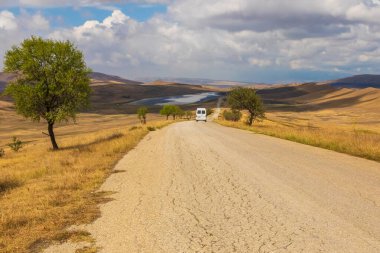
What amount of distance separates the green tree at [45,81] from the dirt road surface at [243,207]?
18.5 meters

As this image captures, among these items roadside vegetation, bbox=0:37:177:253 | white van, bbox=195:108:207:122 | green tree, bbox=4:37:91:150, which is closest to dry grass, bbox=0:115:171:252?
roadside vegetation, bbox=0:37:177:253

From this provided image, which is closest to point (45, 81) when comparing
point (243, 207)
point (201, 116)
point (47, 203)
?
point (47, 203)

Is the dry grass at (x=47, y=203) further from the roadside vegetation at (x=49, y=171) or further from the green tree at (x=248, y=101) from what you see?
the green tree at (x=248, y=101)

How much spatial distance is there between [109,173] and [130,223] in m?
6.41

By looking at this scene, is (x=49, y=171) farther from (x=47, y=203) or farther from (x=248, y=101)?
(x=248, y=101)

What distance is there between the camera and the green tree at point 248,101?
2672 inches

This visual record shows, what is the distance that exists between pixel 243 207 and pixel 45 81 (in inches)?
1046

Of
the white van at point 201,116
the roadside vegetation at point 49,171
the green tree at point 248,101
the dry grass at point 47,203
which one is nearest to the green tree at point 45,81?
the roadside vegetation at point 49,171

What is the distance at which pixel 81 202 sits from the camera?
916cm

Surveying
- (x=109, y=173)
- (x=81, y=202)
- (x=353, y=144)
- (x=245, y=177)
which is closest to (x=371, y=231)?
(x=245, y=177)

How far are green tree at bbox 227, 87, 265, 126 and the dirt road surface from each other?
53.7 meters

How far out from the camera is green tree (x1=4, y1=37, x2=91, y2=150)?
30.1 meters

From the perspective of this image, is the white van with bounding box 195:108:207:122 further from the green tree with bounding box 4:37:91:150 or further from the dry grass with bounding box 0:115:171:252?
the dry grass with bounding box 0:115:171:252

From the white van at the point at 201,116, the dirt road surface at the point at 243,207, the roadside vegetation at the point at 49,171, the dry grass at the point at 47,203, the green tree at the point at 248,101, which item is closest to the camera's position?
the dirt road surface at the point at 243,207
